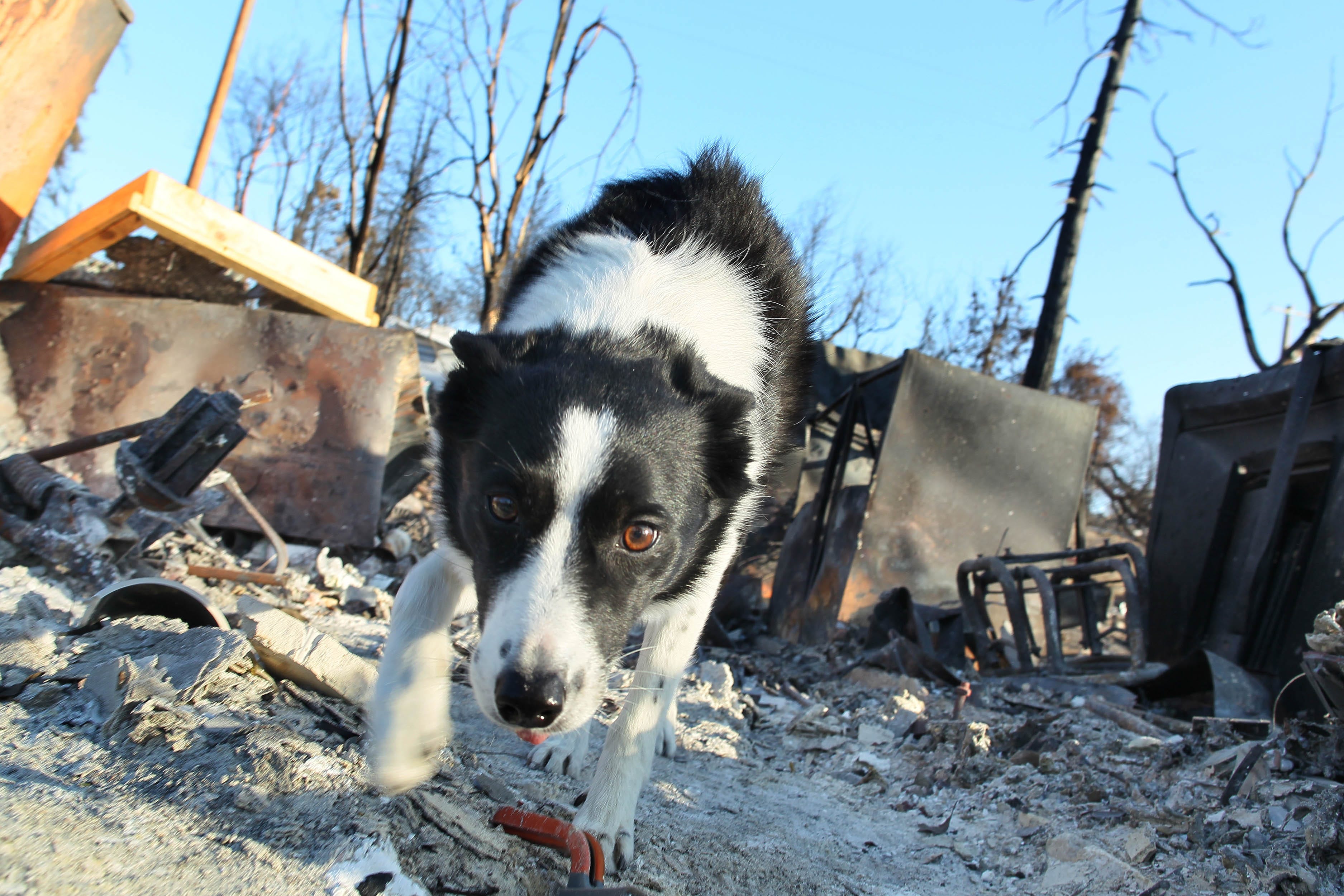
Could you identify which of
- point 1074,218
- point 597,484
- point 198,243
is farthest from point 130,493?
point 1074,218

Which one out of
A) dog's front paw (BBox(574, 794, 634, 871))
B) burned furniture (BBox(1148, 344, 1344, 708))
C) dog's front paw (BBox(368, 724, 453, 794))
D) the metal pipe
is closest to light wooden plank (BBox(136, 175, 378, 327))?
the metal pipe

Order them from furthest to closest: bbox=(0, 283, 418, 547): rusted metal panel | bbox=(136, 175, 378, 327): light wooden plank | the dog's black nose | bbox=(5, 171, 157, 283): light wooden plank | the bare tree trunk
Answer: the bare tree trunk < bbox=(0, 283, 418, 547): rusted metal panel < bbox=(136, 175, 378, 327): light wooden plank < bbox=(5, 171, 157, 283): light wooden plank < the dog's black nose

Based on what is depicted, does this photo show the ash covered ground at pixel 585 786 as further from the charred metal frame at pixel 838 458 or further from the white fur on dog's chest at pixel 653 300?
the charred metal frame at pixel 838 458

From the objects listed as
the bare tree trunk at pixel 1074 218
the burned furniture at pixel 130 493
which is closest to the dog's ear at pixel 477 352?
the burned furniture at pixel 130 493

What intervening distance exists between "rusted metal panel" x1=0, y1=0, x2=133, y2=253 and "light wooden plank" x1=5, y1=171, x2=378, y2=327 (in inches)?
10.6

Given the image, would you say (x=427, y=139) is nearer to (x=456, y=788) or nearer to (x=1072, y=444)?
(x=1072, y=444)

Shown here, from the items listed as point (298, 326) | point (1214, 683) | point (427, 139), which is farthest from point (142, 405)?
point (427, 139)

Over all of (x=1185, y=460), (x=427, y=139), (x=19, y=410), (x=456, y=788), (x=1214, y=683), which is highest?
(x=427, y=139)

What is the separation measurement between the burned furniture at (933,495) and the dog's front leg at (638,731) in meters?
3.25

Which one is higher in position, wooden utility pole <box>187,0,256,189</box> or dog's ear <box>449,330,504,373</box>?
wooden utility pole <box>187,0,256,189</box>

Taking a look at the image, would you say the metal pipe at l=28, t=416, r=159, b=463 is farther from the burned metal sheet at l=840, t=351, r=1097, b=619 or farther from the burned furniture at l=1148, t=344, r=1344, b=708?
the burned furniture at l=1148, t=344, r=1344, b=708

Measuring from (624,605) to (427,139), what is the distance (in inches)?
816

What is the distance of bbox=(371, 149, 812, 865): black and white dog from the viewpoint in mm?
1947

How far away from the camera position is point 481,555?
2141mm
